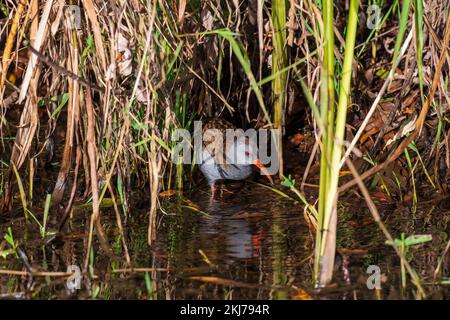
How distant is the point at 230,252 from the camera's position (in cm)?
336

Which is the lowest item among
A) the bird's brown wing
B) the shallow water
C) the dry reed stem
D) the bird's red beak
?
the shallow water

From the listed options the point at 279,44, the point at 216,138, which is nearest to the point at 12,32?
the point at 279,44

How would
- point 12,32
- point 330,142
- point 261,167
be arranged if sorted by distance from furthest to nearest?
point 261,167
point 12,32
point 330,142

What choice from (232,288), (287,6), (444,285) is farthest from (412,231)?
(287,6)

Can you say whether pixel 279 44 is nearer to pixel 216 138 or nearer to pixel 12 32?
pixel 216 138

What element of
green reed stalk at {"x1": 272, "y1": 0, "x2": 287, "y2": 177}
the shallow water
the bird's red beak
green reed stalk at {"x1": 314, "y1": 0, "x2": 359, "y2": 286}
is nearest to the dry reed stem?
the shallow water

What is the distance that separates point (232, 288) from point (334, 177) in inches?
22.9

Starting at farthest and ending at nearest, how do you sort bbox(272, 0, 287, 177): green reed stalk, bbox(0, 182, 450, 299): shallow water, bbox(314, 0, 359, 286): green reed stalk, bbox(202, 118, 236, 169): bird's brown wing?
bbox(202, 118, 236, 169): bird's brown wing → bbox(272, 0, 287, 177): green reed stalk → bbox(0, 182, 450, 299): shallow water → bbox(314, 0, 359, 286): green reed stalk

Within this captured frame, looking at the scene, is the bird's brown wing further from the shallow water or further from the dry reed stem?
the dry reed stem

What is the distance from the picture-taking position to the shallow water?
2.93m

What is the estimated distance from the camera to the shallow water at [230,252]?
293cm

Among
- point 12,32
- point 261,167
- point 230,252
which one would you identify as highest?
point 12,32

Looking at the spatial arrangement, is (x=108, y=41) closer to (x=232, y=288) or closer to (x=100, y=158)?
(x=100, y=158)

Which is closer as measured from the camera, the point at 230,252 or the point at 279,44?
the point at 230,252
